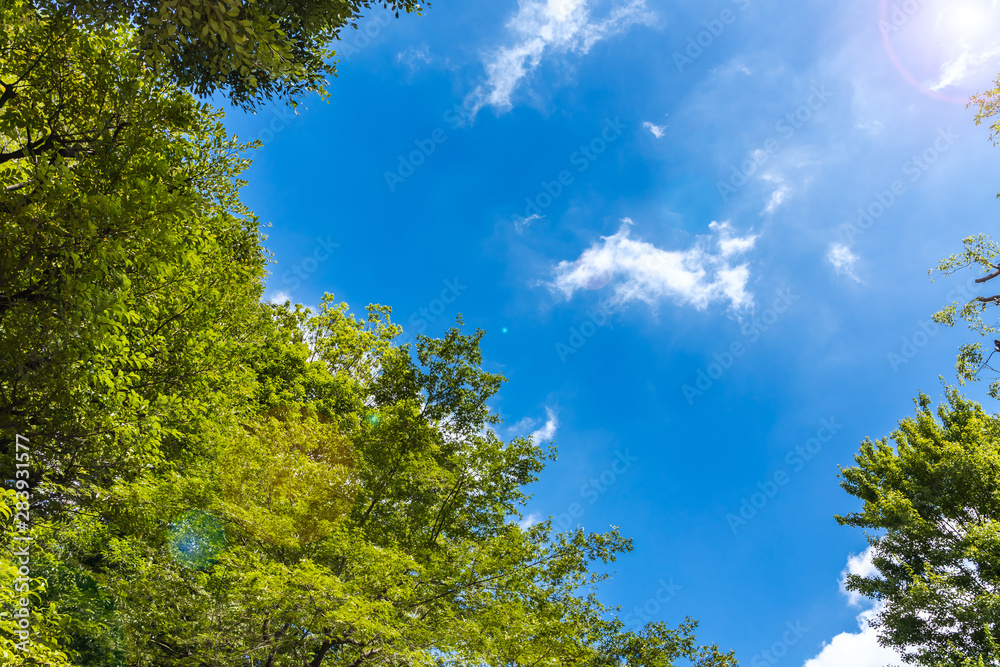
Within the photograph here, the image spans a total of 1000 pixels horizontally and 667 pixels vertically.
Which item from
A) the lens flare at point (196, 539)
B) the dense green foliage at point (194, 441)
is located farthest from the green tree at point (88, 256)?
the lens flare at point (196, 539)

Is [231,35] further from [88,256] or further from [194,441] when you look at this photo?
[194,441]

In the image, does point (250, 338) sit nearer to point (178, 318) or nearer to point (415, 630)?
point (178, 318)

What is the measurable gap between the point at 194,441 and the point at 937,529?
877 inches

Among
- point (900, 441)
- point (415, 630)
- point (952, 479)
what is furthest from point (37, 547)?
point (900, 441)

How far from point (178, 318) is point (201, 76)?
15.3ft

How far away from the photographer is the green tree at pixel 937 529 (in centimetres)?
1329

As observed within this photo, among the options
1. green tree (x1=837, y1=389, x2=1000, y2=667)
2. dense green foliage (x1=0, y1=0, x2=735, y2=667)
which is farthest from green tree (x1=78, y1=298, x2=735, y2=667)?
green tree (x1=837, y1=389, x2=1000, y2=667)

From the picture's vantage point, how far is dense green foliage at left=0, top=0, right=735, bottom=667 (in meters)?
6.39

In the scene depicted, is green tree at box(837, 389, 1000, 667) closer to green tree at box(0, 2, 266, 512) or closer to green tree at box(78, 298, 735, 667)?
green tree at box(78, 298, 735, 667)

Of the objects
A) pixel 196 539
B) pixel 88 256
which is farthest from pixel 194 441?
pixel 88 256

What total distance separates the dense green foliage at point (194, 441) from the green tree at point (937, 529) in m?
6.74

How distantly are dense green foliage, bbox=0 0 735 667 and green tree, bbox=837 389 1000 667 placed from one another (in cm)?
674

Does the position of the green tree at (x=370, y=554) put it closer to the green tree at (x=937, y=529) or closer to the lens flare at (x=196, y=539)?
the lens flare at (x=196, y=539)

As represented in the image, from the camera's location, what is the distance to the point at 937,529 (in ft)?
50.5
